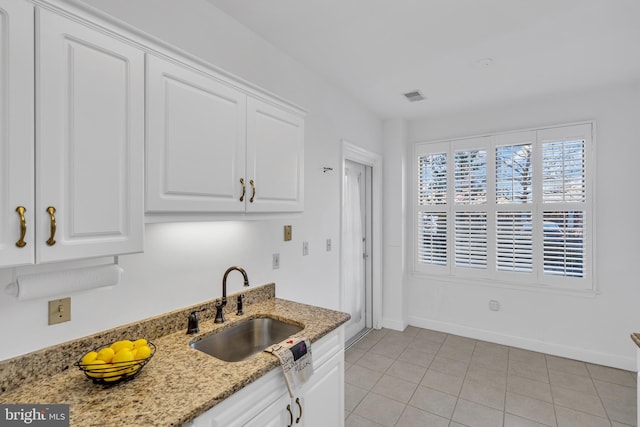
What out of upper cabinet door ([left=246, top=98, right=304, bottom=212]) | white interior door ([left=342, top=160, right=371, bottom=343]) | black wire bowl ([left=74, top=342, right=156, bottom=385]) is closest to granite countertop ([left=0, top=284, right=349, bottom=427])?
black wire bowl ([left=74, top=342, right=156, bottom=385])

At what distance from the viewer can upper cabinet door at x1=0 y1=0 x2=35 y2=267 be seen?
2.93 feet

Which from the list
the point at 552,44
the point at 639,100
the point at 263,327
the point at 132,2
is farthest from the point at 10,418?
the point at 639,100

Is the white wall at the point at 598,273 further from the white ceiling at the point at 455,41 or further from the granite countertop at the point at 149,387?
the granite countertop at the point at 149,387

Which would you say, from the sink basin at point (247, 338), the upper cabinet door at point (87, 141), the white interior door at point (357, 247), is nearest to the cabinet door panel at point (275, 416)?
the sink basin at point (247, 338)

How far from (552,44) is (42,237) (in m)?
3.13

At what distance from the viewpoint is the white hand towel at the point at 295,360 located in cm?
141

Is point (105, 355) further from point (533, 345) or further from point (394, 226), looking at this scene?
point (533, 345)

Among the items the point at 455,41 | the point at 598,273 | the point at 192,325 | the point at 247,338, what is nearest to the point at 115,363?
the point at 192,325

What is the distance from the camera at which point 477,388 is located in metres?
2.70

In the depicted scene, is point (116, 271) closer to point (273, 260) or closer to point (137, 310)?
point (137, 310)

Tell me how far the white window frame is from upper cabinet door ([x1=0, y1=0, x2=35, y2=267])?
3.83m

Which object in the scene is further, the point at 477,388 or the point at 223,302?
the point at 477,388

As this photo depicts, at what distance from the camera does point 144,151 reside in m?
1.24

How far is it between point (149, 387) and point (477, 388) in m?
2.65
